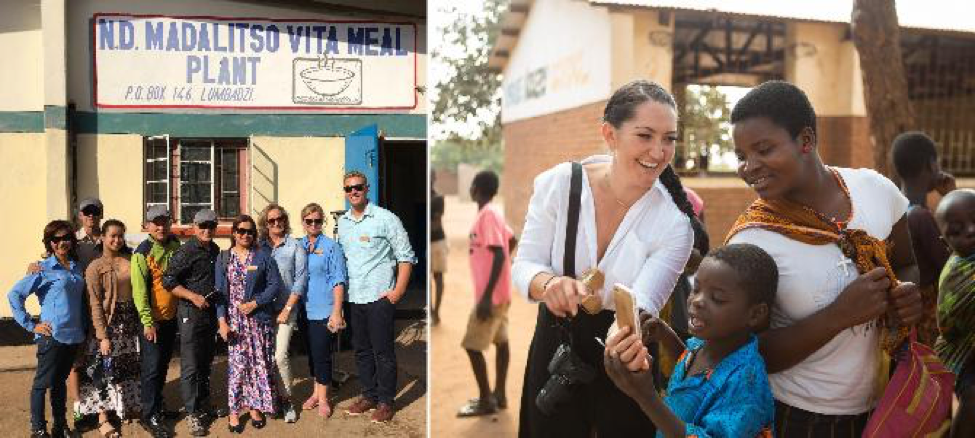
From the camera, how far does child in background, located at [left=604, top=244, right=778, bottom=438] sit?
4.34 ft

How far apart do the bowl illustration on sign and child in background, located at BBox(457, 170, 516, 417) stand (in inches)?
50.7

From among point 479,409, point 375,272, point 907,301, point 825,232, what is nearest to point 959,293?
point 907,301

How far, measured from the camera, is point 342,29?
409 cm

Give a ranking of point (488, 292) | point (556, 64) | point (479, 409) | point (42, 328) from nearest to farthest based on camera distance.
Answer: point (556, 64), point (42, 328), point (488, 292), point (479, 409)

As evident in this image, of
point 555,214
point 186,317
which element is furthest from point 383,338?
point 555,214

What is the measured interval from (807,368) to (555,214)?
58cm

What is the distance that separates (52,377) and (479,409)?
6.24ft

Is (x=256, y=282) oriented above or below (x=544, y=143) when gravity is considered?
below

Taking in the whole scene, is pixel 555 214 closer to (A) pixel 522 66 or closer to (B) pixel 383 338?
(A) pixel 522 66

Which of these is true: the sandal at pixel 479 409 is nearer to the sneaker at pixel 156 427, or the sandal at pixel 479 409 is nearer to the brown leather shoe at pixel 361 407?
the brown leather shoe at pixel 361 407

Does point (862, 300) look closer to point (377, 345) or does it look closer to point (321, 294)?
point (377, 345)

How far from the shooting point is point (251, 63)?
410 cm

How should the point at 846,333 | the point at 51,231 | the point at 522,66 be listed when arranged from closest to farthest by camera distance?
the point at 846,333 < the point at 522,66 < the point at 51,231

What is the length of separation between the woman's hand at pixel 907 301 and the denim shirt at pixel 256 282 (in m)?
2.93
